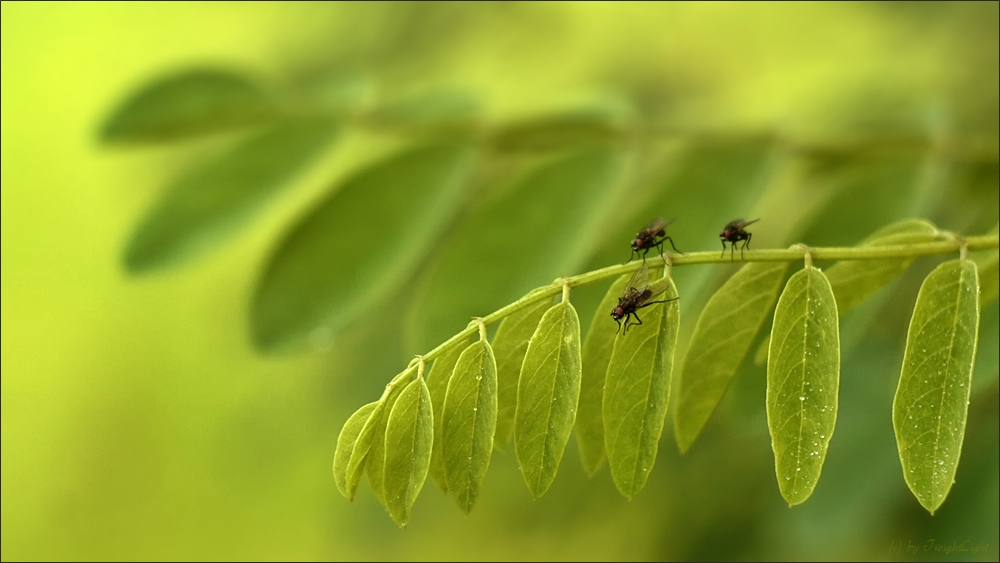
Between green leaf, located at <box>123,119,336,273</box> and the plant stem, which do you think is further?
green leaf, located at <box>123,119,336,273</box>

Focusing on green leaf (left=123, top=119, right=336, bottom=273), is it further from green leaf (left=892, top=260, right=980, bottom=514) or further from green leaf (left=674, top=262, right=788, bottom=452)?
green leaf (left=892, top=260, right=980, bottom=514)

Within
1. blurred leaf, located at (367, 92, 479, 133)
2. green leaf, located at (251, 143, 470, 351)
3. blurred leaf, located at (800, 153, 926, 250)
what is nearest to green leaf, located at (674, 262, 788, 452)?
blurred leaf, located at (800, 153, 926, 250)

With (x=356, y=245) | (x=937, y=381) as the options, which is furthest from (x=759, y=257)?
(x=356, y=245)

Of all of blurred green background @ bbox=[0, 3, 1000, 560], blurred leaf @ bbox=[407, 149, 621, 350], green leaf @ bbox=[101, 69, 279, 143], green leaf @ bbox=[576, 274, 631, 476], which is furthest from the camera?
green leaf @ bbox=[101, 69, 279, 143]

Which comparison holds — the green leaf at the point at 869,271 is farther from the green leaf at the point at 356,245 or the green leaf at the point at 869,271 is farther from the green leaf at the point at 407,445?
the green leaf at the point at 356,245

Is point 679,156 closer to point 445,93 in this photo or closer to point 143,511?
point 445,93

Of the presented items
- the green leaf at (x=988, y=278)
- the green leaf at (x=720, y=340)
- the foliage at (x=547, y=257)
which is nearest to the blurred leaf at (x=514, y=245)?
the foliage at (x=547, y=257)

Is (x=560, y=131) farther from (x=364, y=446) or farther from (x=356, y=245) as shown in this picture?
(x=364, y=446)
